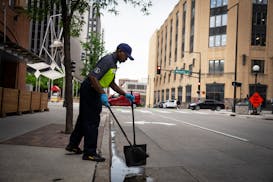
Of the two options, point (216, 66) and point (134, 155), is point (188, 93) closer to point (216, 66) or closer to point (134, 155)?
point (216, 66)

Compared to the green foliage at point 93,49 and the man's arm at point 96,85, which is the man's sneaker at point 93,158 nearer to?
the man's arm at point 96,85

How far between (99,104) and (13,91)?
8.11 metres

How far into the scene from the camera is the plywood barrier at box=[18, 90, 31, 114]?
41.0 ft

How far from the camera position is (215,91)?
161ft

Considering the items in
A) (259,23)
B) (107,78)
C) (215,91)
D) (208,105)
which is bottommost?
(208,105)

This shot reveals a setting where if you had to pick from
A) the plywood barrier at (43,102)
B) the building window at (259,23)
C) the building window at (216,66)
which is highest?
the building window at (259,23)

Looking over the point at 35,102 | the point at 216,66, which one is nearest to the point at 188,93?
the point at 216,66

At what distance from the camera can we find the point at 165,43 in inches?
3095

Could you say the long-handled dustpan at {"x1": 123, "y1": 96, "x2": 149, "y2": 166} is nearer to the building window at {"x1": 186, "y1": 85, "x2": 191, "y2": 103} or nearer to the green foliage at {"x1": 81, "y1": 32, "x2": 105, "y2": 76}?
the green foliage at {"x1": 81, "y1": 32, "x2": 105, "y2": 76}

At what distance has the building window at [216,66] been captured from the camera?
160 ft

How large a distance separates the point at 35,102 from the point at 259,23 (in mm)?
43528

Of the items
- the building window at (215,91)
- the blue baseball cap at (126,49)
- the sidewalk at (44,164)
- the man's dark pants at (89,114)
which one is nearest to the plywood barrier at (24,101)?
the sidewalk at (44,164)

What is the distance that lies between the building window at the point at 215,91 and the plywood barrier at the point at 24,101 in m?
39.0

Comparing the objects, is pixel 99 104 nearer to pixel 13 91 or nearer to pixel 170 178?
pixel 170 178
